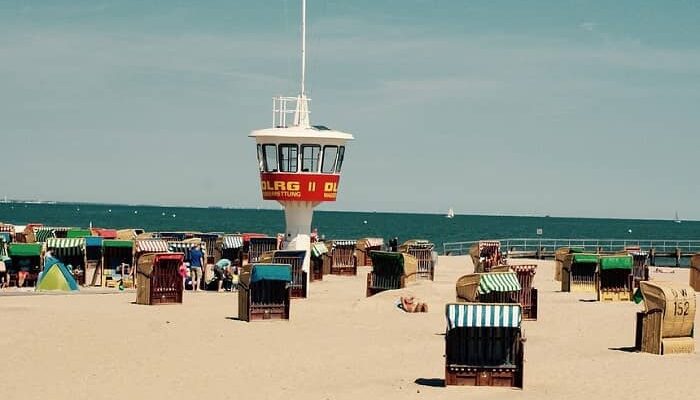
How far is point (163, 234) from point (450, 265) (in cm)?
1401

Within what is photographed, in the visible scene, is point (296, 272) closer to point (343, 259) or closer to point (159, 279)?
point (159, 279)

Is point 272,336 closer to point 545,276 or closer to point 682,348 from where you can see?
point 682,348

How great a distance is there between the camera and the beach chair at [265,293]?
26531 mm

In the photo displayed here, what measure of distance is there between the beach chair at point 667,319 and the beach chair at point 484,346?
509cm

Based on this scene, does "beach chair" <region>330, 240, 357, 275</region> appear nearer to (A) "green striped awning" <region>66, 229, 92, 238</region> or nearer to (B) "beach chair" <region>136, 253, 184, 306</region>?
(A) "green striped awning" <region>66, 229, 92, 238</region>

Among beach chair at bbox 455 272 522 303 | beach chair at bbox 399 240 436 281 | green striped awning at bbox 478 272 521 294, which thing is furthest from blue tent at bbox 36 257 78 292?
beach chair at bbox 399 240 436 281

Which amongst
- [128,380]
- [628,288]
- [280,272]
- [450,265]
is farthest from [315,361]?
[450,265]

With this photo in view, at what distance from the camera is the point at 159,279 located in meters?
29.5

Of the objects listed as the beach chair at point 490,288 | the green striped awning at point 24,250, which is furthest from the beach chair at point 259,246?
the beach chair at point 490,288

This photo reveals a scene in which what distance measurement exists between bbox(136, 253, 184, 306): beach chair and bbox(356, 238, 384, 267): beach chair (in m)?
23.6

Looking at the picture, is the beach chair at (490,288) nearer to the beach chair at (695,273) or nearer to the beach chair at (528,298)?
the beach chair at (528,298)

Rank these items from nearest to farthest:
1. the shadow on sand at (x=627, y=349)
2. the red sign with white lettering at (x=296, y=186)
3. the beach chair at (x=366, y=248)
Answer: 1. the shadow on sand at (x=627, y=349)
2. the red sign with white lettering at (x=296, y=186)
3. the beach chair at (x=366, y=248)

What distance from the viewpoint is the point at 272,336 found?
78.8 ft

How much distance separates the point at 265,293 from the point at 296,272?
737cm
